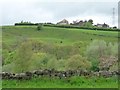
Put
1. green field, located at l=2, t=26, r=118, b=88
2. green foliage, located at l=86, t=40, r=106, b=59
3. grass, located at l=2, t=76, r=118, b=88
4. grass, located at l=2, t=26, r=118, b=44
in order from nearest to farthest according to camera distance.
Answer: grass, located at l=2, t=76, r=118, b=88 < green field, located at l=2, t=26, r=118, b=88 < green foliage, located at l=86, t=40, r=106, b=59 < grass, located at l=2, t=26, r=118, b=44

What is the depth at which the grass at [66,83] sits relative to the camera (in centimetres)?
2114

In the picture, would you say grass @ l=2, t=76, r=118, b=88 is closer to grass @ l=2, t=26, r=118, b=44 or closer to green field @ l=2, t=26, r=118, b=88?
green field @ l=2, t=26, r=118, b=88

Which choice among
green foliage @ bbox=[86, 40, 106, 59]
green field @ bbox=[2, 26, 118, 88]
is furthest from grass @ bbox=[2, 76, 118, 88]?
green foliage @ bbox=[86, 40, 106, 59]

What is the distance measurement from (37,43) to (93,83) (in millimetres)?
109448

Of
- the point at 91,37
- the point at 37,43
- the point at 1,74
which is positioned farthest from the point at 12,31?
the point at 1,74

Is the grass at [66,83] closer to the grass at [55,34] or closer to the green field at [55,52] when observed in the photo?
the green field at [55,52]

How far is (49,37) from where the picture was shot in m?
170

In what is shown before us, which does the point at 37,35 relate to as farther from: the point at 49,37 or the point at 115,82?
the point at 115,82

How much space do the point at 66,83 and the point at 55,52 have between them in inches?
3641

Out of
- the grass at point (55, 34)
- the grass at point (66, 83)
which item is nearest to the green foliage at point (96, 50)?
the grass at point (55, 34)

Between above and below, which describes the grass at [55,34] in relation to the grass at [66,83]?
below

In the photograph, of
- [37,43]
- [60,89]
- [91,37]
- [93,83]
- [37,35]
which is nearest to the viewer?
[60,89]

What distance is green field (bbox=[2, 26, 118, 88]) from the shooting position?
72.4ft

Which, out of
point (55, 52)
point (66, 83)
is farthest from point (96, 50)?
point (66, 83)
